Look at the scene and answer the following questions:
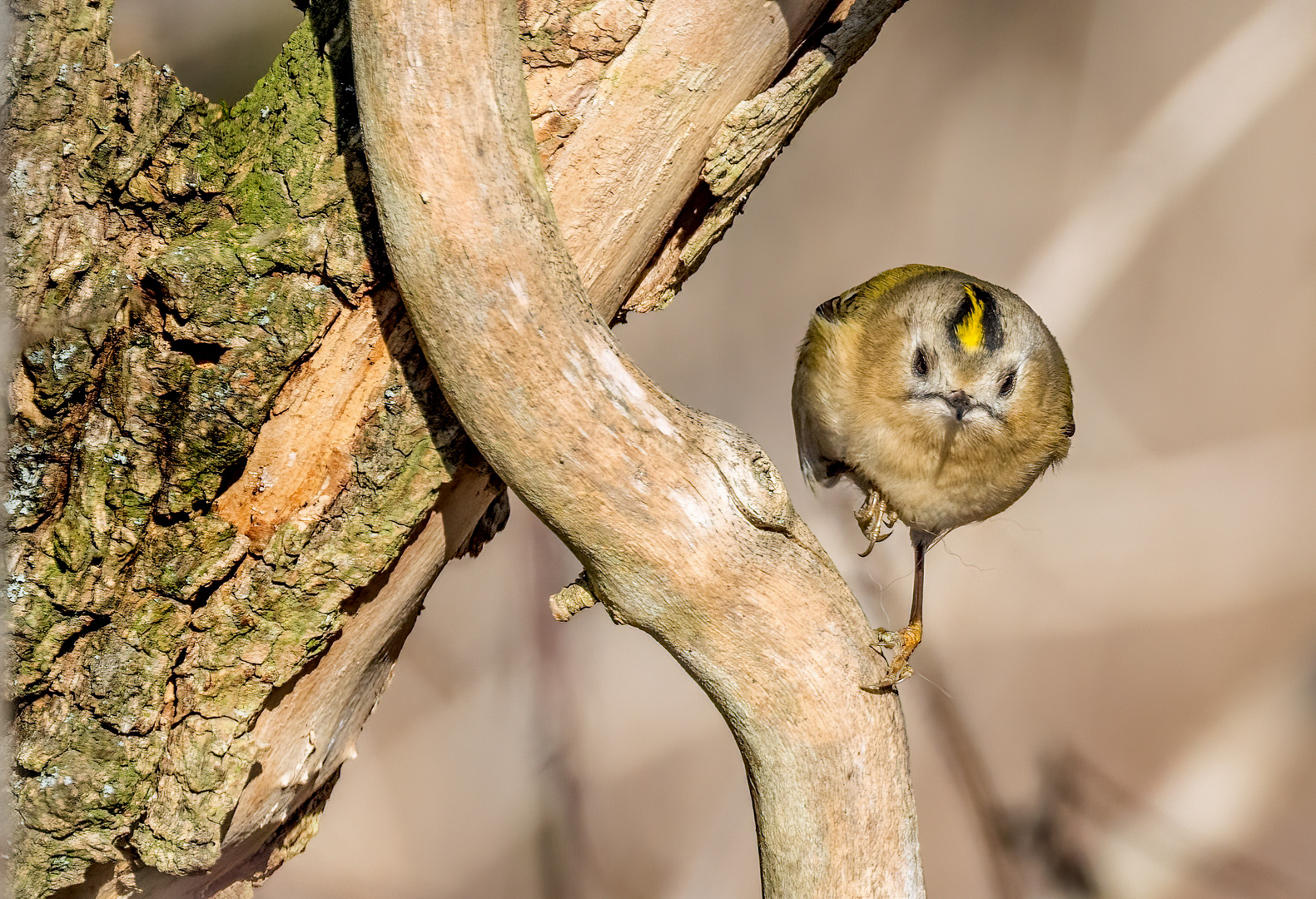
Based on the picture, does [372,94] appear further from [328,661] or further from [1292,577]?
[1292,577]

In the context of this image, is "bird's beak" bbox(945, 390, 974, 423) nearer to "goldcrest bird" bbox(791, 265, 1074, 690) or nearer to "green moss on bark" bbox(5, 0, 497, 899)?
"goldcrest bird" bbox(791, 265, 1074, 690)

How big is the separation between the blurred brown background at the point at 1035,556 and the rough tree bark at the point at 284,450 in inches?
46.2

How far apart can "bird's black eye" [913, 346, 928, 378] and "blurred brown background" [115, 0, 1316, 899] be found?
0.73 m

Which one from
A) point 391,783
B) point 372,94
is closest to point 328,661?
point 372,94

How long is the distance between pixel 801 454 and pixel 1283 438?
1.27 m

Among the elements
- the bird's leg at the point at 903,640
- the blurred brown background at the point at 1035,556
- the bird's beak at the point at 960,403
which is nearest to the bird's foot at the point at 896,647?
the bird's leg at the point at 903,640

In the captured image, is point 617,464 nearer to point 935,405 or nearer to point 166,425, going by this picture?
point 166,425

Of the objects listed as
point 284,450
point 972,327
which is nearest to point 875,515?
point 972,327

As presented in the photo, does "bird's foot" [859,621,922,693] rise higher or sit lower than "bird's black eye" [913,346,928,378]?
lower

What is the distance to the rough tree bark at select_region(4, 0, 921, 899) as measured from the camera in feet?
2.66

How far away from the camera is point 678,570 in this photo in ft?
2.67

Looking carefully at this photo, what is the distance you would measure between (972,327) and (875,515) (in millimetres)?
290

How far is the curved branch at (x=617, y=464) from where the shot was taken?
2.45 feet

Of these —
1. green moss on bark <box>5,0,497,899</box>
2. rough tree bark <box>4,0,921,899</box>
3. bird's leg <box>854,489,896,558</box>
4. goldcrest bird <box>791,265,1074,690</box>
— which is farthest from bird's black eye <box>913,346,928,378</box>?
green moss on bark <box>5,0,497,899</box>
